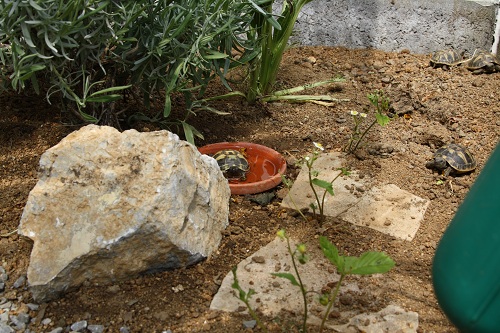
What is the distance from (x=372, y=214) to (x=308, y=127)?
105 cm

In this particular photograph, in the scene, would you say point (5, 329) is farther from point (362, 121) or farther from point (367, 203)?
point (362, 121)

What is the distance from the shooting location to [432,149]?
13.0ft

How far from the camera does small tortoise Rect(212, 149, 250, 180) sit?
3.42 m

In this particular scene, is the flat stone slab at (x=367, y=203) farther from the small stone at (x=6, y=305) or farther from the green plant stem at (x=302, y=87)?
the small stone at (x=6, y=305)

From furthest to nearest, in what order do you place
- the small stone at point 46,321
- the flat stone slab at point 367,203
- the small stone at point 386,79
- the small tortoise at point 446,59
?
the small tortoise at point 446,59 < the small stone at point 386,79 < the flat stone slab at point 367,203 < the small stone at point 46,321

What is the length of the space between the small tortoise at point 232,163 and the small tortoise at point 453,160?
114 centimetres

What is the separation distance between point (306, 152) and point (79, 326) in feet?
6.09

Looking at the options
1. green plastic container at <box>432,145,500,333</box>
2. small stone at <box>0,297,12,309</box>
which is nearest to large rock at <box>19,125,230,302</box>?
small stone at <box>0,297,12,309</box>

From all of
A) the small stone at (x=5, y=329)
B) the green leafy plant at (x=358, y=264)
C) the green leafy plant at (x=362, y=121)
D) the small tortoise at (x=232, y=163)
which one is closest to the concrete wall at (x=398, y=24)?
the green leafy plant at (x=362, y=121)

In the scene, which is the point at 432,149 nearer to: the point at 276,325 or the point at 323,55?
the point at 323,55

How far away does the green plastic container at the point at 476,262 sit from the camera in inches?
56.3

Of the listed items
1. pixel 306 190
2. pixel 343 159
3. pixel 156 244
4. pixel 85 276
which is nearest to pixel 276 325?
pixel 156 244

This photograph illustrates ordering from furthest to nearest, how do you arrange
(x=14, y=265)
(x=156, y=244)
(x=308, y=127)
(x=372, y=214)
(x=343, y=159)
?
(x=308, y=127) < (x=343, y=159) < (x=372, y=214) < (x=14, y=265) < (x=156, y=244)

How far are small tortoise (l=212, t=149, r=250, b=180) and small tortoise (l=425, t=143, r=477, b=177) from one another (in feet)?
3.74
